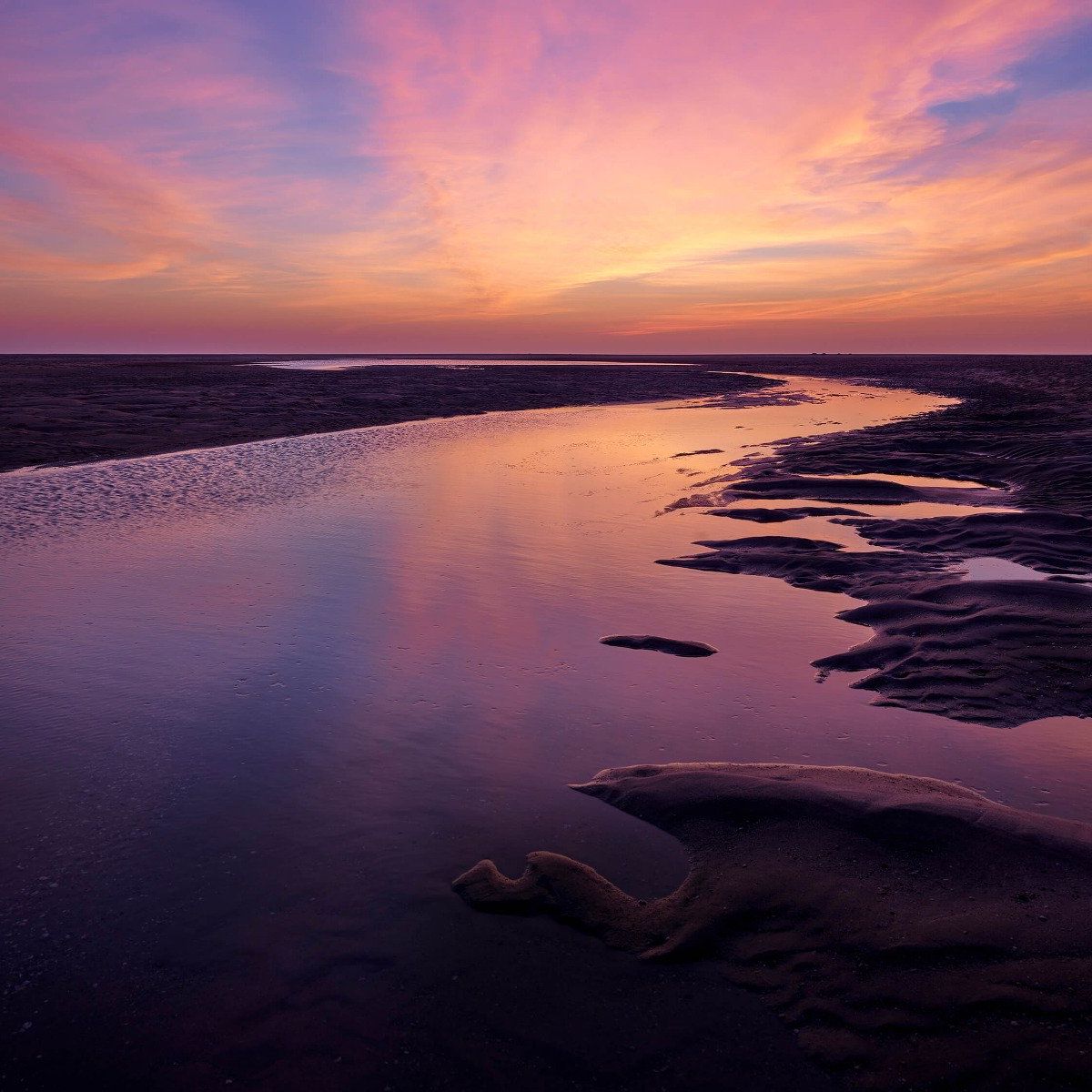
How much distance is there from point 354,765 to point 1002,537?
10.6m

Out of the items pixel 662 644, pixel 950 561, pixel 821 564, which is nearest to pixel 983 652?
pixel 662 644

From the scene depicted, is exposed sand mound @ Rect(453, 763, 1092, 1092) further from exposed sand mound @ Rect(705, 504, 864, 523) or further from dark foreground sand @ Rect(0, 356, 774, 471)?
dark foreground sand @ Rect(0, 356, 774, 471)

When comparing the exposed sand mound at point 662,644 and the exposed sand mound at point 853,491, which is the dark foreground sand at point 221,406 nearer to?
the exposed sand mound at point 853,491

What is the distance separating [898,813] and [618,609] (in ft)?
14.9

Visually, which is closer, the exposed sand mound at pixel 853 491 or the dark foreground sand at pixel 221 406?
the exposed sand mound at pixel 853 491

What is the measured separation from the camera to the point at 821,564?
10602mm

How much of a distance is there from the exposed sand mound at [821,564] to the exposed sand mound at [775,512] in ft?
5.78

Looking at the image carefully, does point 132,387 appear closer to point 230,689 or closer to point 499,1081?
point 230,689

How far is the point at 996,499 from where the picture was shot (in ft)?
49.9

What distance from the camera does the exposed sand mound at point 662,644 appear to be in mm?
Result: 7539

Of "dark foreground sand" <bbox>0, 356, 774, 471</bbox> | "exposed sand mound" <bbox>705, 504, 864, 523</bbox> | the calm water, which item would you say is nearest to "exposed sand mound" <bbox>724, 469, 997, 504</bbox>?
"exposed sand mound" <bbox>705, 504, 864, 523</bbox>

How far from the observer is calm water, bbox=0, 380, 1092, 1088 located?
3273 mm

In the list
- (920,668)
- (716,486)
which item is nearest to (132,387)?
(716,486)

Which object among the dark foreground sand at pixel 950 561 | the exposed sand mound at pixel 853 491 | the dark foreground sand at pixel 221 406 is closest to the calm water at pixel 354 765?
the dark foreground sand at pixel 950 561
